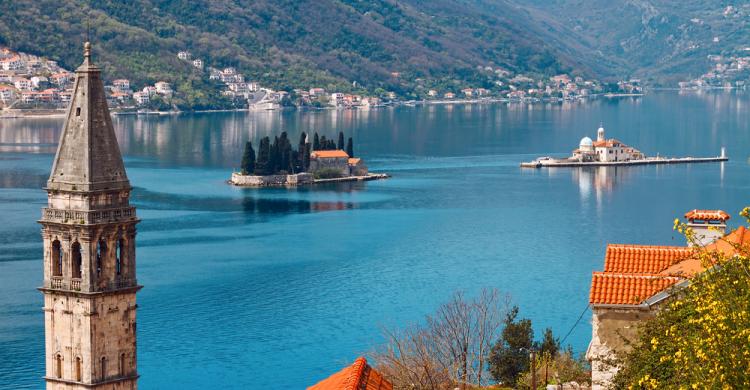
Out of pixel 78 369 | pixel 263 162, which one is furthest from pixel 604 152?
pixel 78 369

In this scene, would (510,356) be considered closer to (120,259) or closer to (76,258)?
(120,259)

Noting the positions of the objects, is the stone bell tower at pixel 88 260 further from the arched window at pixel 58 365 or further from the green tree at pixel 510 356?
the green tree at pixel 510 356

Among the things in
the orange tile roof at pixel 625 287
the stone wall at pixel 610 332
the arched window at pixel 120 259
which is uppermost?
the arched window at pixel 120 259

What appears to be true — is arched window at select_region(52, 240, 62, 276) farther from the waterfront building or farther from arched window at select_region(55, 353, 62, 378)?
the waterfront building

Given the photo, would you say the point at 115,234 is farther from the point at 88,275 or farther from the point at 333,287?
the point at 333,287

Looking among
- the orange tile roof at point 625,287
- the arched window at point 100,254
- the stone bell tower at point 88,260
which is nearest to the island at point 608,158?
the orange tile roof at point 625,287

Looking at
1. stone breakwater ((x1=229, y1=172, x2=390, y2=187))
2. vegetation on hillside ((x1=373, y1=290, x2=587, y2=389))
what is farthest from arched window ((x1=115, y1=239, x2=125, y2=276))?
stone breakwater ((x1=229, y1=172, x2=390, y2=187))
